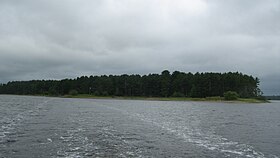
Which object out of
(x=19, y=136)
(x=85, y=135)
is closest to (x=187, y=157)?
(x=85, y=135)

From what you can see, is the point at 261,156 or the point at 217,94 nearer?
the point at 261,156

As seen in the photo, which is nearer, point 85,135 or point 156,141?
point 156,141

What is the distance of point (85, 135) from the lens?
96.3 ft

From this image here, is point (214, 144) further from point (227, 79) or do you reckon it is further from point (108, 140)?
point (227, 79)

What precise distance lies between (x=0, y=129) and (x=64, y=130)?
571 centimetres

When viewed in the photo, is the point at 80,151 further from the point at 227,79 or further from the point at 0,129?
the point at 227,79

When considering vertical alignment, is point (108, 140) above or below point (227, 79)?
below

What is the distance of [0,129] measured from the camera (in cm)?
3136

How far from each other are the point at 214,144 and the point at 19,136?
50.7ft

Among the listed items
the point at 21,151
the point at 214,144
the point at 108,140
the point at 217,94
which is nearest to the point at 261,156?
the point at 214,144

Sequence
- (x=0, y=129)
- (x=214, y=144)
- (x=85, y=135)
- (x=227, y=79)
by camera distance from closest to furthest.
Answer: (x=214, y=144) → (x=85, y=135) → (x=0, y=129) → (x=227, y=79)

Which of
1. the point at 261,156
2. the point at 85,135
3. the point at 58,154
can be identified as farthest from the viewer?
the point at 85,135

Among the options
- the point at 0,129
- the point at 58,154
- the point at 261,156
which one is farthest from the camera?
A: the point at 0,129

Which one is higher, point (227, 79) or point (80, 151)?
point (227, 79)
